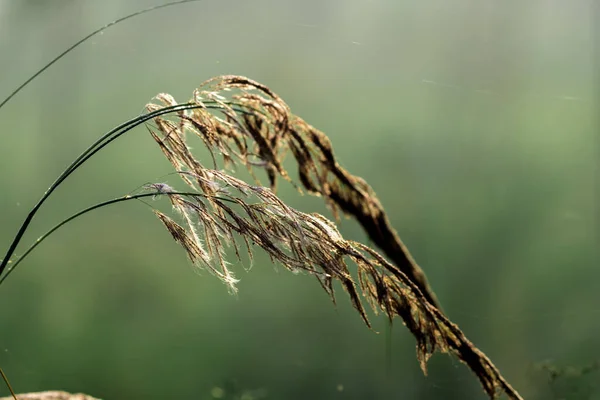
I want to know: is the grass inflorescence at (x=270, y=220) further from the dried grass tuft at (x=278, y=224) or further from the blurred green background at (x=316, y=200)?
the blurred green background at (x=316, y=200)

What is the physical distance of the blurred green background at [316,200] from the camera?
1264 mm

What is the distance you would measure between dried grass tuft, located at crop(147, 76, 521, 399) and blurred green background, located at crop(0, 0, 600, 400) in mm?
634

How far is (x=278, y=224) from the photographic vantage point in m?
0.49

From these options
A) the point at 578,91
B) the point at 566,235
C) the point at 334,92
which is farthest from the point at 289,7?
the point at 566,235

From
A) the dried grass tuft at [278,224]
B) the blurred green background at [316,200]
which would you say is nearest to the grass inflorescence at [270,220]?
the dried grass tuft at [278,224]

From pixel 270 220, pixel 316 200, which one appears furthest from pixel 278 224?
pixel 316 200

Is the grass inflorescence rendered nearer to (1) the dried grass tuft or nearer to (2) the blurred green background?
(1) the dried grass tuft

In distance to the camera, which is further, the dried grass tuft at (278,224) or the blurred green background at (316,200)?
the blurred green background at (316,200)

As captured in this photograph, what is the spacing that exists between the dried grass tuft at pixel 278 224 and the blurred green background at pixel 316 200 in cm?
63

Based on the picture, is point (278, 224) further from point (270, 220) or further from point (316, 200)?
point (316, 200)

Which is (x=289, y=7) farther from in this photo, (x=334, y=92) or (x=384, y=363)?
(x=384, y=363)

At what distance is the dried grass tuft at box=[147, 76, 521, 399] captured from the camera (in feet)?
1.59

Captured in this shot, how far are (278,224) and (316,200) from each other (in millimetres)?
834

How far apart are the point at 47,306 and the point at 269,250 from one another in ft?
3.51
